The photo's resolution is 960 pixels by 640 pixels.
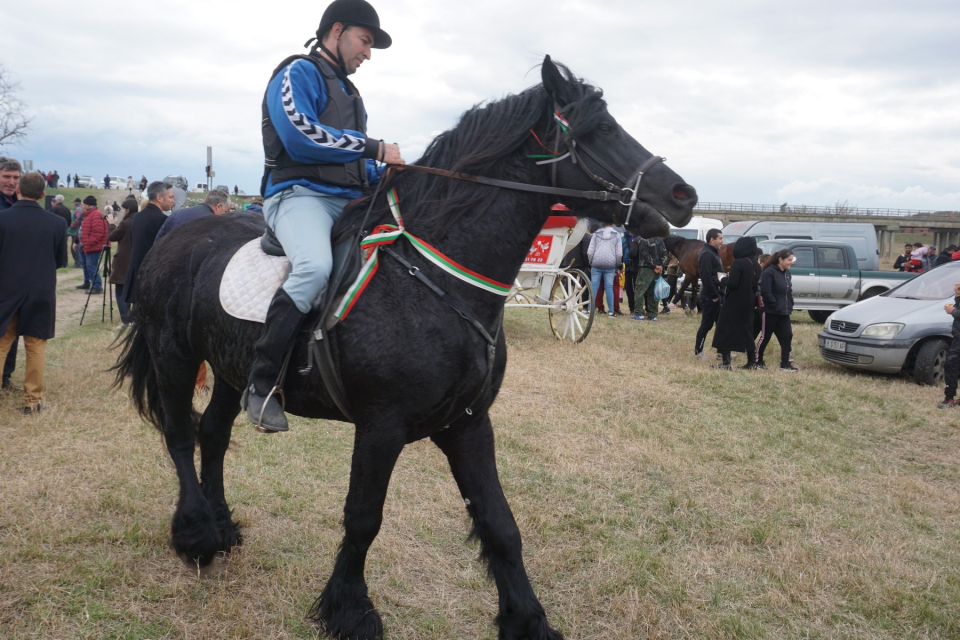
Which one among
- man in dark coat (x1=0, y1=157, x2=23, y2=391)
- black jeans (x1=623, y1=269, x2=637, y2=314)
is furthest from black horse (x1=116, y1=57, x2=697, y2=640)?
black jeans (x1=623, y1=269, x2=637, y2=314)

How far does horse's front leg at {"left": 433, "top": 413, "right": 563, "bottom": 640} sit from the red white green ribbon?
65 centimetres

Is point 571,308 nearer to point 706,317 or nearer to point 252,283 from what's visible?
point 706,317

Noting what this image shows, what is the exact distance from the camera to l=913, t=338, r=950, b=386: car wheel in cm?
964

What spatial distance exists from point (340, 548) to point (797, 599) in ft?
8.28

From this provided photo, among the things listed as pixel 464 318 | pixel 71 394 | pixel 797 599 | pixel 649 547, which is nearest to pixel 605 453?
pixel 649 547

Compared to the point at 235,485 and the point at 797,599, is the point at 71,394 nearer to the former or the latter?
the point at 235,485

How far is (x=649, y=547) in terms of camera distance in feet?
13.9

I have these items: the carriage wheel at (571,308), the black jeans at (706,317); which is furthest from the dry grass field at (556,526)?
the carriage wheel at (571,308)

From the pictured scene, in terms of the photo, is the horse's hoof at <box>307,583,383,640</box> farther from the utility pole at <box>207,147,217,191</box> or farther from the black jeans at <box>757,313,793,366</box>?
the utility pole at <box>207,147,217,191</box>

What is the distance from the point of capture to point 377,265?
2912 millimetres

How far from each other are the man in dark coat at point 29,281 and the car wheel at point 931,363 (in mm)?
11197

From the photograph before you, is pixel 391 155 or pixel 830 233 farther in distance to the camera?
pixel 830 233

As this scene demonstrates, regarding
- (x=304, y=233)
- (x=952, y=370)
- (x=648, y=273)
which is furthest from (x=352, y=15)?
(x=648, y=273)

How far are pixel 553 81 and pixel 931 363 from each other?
30.9ft
